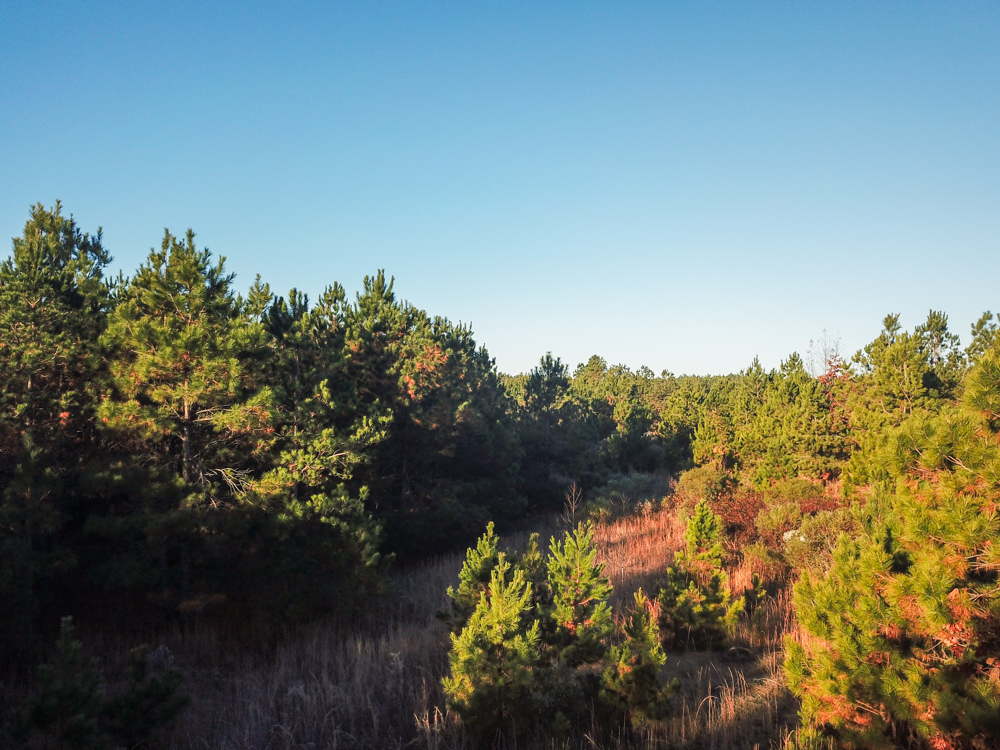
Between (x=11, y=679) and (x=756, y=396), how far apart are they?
2119cm

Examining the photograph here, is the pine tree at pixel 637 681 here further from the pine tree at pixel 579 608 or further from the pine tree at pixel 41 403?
the pine tree at pixel 41 403

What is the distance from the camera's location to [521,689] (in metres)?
5.09

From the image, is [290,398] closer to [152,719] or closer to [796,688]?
[152,719]

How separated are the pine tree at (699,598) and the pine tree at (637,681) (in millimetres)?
1929

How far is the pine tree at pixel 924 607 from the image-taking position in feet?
12.3

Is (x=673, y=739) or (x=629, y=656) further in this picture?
(x=629, y=656)

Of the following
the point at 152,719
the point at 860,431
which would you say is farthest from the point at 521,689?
the point at 860,431

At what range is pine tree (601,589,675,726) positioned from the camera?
512 cm

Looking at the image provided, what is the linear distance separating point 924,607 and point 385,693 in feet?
18.1

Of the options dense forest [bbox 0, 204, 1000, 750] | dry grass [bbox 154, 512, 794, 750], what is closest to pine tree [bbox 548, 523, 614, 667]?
dense forest [bbox 0, 204, 1000, 750]

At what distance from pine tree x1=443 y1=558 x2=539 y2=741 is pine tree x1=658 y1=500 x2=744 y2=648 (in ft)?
9.55

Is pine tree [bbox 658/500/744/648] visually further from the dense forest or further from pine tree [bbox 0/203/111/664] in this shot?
pine tree [bbox 0/203/111/664]

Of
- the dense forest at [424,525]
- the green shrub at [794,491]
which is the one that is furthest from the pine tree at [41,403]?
the green shrub at [794,491]

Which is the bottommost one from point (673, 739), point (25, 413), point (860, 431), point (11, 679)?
point (673, 739)
